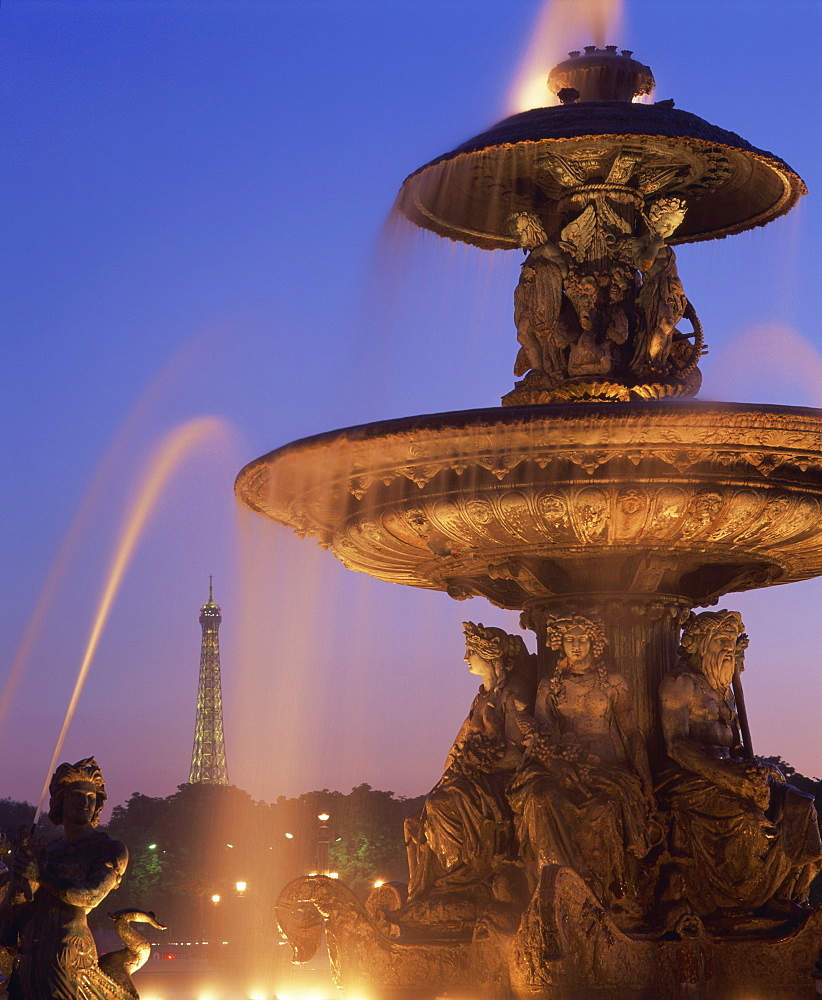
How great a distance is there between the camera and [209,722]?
86.6 meters

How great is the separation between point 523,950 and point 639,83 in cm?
597

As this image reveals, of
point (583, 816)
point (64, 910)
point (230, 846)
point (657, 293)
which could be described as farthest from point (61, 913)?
point (230, 846)

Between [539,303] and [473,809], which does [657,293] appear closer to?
[539,303]

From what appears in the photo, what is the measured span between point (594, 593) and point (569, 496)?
3.35 ft

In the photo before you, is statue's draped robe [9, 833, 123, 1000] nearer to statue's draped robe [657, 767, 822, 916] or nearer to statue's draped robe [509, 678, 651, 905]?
statue's draped robe [509, 678, 651, 905]

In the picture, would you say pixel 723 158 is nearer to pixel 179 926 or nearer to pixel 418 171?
pixel 418 171

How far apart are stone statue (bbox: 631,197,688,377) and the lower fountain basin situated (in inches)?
53.8

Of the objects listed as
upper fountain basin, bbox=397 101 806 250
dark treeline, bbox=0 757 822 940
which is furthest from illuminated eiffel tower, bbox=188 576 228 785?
upper fountain basin, bbox=397 101 806 250

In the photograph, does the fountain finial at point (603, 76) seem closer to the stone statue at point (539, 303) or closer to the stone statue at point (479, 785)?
the stone statue at point (539, 303)

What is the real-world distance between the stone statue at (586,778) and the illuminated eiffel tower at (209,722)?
75.5 meters

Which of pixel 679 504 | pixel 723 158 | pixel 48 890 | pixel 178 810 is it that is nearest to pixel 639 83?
pixel 723 158

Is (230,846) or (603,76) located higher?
(603,76)

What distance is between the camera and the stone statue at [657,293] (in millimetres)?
9711

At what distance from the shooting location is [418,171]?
33.4 ft
